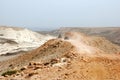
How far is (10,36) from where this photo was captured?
66688 millimetres

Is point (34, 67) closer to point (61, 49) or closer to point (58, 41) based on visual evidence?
point (61, 49)

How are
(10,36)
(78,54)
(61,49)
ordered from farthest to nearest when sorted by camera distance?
(10,36) < (61,49) < (78,54)

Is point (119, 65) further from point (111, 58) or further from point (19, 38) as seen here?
point (19, 38)

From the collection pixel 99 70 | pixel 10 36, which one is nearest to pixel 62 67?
pixel 99 70

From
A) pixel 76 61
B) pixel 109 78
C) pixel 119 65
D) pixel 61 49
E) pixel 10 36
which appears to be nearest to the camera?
pixel 109 78

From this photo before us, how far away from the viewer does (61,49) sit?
28562 mm

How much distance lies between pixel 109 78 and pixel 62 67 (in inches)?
132

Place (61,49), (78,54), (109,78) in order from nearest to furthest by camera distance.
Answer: (109,78)
(78,54)
(61,49)

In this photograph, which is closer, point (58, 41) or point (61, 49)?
point (61, 49)

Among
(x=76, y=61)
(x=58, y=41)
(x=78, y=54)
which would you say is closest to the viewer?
(x=76, y=61)

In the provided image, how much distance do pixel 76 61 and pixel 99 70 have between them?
99.2 inches

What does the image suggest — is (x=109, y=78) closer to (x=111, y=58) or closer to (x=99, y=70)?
Answer: (x=99, y=70)

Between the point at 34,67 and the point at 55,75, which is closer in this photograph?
the point at 55,75

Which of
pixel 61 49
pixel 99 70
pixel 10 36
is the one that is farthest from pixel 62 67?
pixel 10 36
